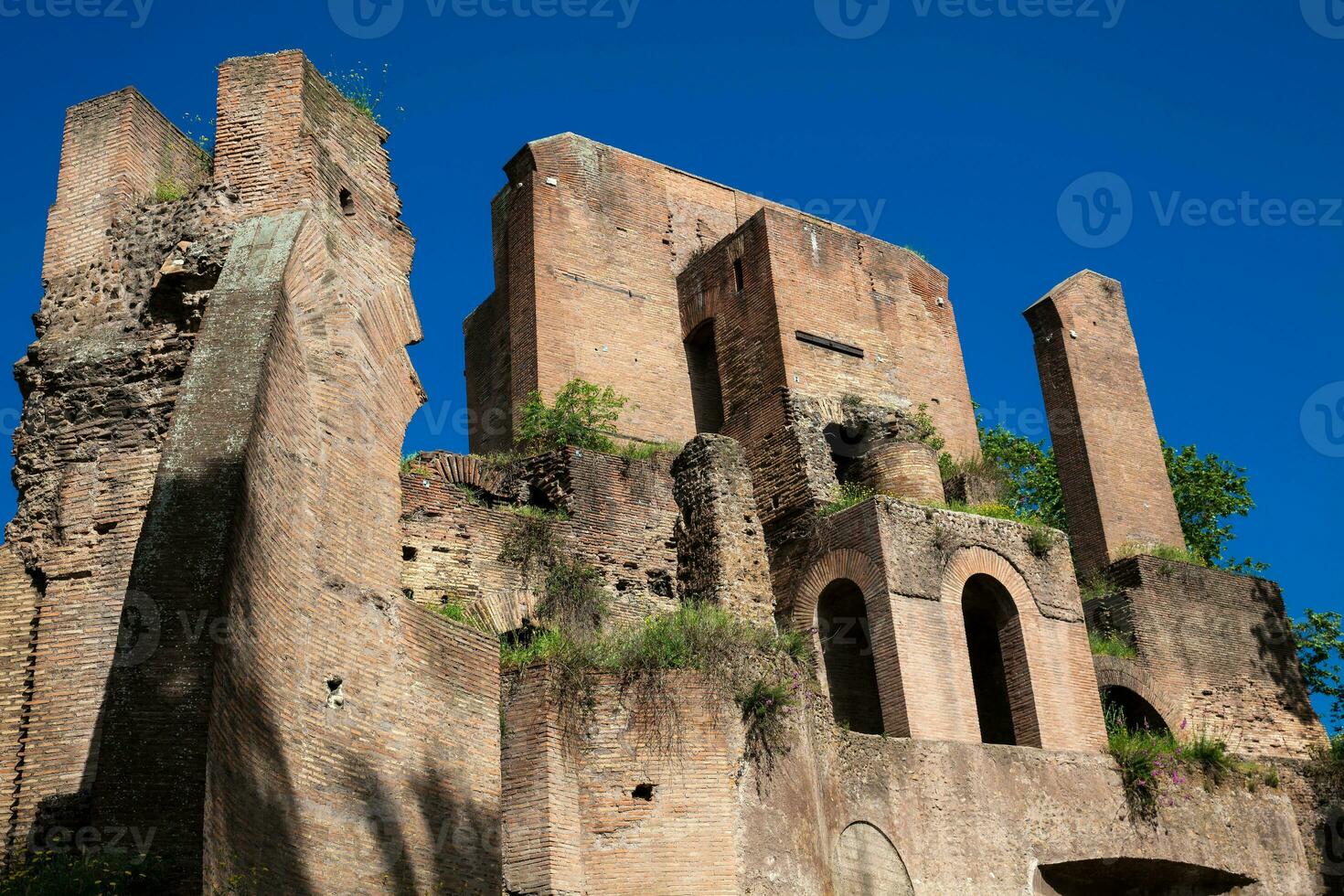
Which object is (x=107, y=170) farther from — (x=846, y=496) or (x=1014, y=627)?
(x=1014, y=627)

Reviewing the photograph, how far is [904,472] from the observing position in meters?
17.6

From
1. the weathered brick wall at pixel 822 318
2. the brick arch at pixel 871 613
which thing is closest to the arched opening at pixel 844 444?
the weathered brick wall at pixel 822 318

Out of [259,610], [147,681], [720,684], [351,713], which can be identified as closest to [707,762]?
[720,684]

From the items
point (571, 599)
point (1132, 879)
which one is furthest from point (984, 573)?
point (571, 599)

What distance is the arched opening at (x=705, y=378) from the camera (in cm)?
2048

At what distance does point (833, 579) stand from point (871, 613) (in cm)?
64

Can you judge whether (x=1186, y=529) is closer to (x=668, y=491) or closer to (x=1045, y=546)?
(x=1045, y=546)

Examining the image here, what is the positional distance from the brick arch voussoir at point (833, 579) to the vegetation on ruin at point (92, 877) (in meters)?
9.82

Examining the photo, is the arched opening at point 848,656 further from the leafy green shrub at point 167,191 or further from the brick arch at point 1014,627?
the leafy green shrub at point 167,191

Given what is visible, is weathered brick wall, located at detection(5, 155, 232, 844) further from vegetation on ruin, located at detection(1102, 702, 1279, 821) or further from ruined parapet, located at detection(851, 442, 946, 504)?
vegetation on ruin, located at detection(1102, 702, 1279, 821)

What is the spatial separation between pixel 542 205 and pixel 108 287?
32.2 feet

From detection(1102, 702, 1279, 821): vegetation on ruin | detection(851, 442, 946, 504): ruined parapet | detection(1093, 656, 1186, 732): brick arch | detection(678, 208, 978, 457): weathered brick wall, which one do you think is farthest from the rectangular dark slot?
detection(1102, 702, 1279, 821): vegetation on ruin

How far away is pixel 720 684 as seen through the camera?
1332cm

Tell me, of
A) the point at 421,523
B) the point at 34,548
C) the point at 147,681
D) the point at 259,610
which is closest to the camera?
the point at 147,681
